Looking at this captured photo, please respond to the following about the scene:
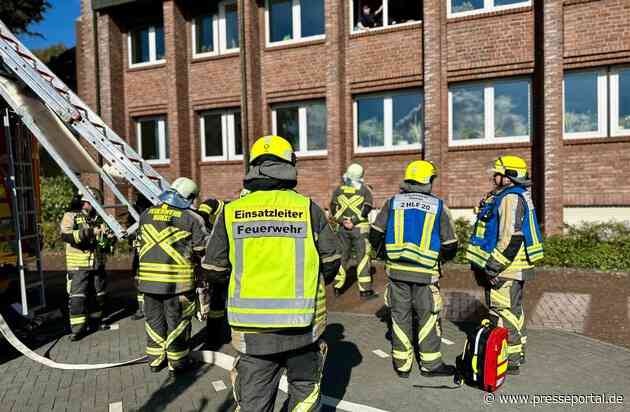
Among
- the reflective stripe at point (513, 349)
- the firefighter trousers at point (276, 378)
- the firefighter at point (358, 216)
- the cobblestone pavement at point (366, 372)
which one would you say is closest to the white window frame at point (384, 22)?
the firefighter at point (358, 216)

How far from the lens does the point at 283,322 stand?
9.12ft

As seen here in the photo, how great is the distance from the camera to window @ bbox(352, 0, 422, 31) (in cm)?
1196

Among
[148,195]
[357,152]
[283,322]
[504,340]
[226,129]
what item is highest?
[226,129]

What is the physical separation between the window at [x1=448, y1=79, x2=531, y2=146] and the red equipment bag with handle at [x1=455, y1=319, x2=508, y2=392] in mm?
7925

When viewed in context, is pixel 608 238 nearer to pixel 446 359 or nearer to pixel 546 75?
pixel 546 75

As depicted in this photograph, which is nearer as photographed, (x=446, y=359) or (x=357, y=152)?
(x=446, y=359)

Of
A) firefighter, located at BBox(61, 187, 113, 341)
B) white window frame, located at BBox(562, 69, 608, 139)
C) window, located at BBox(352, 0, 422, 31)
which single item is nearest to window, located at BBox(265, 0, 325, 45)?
window, located at BBox(352, 0, 422, 31)

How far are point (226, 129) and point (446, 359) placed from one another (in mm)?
10882

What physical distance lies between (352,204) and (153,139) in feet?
32.2

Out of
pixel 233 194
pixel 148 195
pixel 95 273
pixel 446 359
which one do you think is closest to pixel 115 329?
pixel 95 273

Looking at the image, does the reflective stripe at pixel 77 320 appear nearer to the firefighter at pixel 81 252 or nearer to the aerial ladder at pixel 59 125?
the firefighter at pixel 81 252

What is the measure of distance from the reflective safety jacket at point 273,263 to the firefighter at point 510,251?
236 cm

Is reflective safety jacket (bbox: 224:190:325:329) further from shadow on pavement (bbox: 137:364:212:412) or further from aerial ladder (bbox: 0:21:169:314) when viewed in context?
aerial ladder (bbox: 0:21:169:314)

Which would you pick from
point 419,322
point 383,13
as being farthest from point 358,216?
point 383,13
